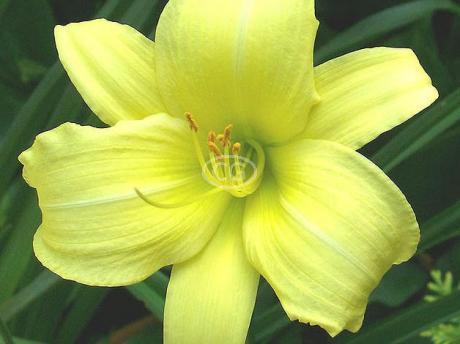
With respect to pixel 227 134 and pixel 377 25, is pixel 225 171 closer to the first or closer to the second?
pixel 227 134

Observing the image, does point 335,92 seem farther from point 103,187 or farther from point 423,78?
point 103,187

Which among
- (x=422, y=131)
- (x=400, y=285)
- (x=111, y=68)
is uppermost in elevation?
(x=111, y=68)

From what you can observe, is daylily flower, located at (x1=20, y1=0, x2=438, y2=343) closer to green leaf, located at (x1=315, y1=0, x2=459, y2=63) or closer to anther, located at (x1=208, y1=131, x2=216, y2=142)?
anther, located at (x1=208, y1=131, x2=216, y2=142)

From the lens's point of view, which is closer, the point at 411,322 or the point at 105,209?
the point at 105,209

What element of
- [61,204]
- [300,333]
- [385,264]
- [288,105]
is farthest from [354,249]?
[300,333]

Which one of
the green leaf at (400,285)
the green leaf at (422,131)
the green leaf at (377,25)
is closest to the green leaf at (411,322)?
the green leaf at (400,285)

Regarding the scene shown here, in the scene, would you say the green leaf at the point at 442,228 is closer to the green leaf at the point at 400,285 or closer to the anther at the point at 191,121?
the green leaf at the point at 400,285

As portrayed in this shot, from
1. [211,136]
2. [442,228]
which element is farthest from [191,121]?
[442,228]
